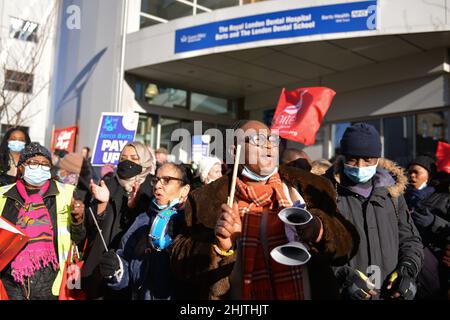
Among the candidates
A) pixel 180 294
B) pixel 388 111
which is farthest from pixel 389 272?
pixel 388 111

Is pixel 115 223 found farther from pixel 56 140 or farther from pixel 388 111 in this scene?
pixel 56 140

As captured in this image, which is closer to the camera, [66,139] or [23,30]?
[23,30]

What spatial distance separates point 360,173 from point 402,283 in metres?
0.67

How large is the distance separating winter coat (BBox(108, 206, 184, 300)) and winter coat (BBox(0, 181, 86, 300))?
0.51m

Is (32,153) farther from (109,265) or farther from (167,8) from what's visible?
(167,8)

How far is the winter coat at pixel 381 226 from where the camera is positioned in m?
2.37

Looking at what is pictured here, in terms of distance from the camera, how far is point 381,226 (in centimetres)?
240

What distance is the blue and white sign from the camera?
257 inches

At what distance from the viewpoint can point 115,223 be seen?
122 inches

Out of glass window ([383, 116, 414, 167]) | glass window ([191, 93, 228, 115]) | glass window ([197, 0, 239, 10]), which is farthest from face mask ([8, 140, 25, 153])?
glass window ([197, 0, 239, 10])

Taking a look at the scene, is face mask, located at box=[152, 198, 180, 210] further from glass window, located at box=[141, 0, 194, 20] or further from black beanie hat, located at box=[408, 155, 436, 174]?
glass window, located at box=[141, 0, 194, 20]

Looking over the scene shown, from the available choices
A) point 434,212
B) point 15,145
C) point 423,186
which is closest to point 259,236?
point 434,212

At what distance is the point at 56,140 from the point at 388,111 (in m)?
9.70
